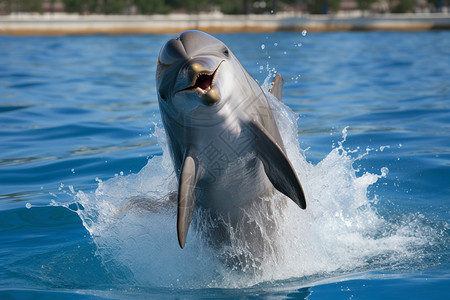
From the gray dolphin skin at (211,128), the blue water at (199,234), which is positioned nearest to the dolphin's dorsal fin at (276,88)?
the blue water at (199,234)

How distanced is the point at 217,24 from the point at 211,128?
1570 inches

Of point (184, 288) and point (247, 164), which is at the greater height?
point (247, 164)

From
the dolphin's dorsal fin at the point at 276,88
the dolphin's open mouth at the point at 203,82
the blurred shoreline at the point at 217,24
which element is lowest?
the blurred shoreline at the point at 217,24

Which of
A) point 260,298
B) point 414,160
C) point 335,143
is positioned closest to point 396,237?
point 260,298

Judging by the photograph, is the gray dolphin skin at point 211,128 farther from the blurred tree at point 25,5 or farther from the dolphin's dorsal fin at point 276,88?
the blurred tree at point 25,5

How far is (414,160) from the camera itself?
749 centimetres

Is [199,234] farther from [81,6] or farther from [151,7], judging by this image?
[81,6]

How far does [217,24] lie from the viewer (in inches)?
1693

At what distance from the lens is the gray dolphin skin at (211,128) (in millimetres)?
3951

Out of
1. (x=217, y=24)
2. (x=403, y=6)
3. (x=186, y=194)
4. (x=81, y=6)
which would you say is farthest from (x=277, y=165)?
(x=81, y=6)

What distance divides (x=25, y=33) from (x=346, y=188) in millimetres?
36941

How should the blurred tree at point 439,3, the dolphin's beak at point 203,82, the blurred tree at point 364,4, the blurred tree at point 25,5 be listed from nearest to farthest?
the dolphin's beak at point 203,82, the blurred tree at point 439,3, the blurred tree at point 25,5, the blurred tree at point 364,4

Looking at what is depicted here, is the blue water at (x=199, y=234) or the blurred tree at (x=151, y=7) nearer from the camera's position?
the blue water at (x=199, y=234)

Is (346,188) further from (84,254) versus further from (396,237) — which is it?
(84,254)
